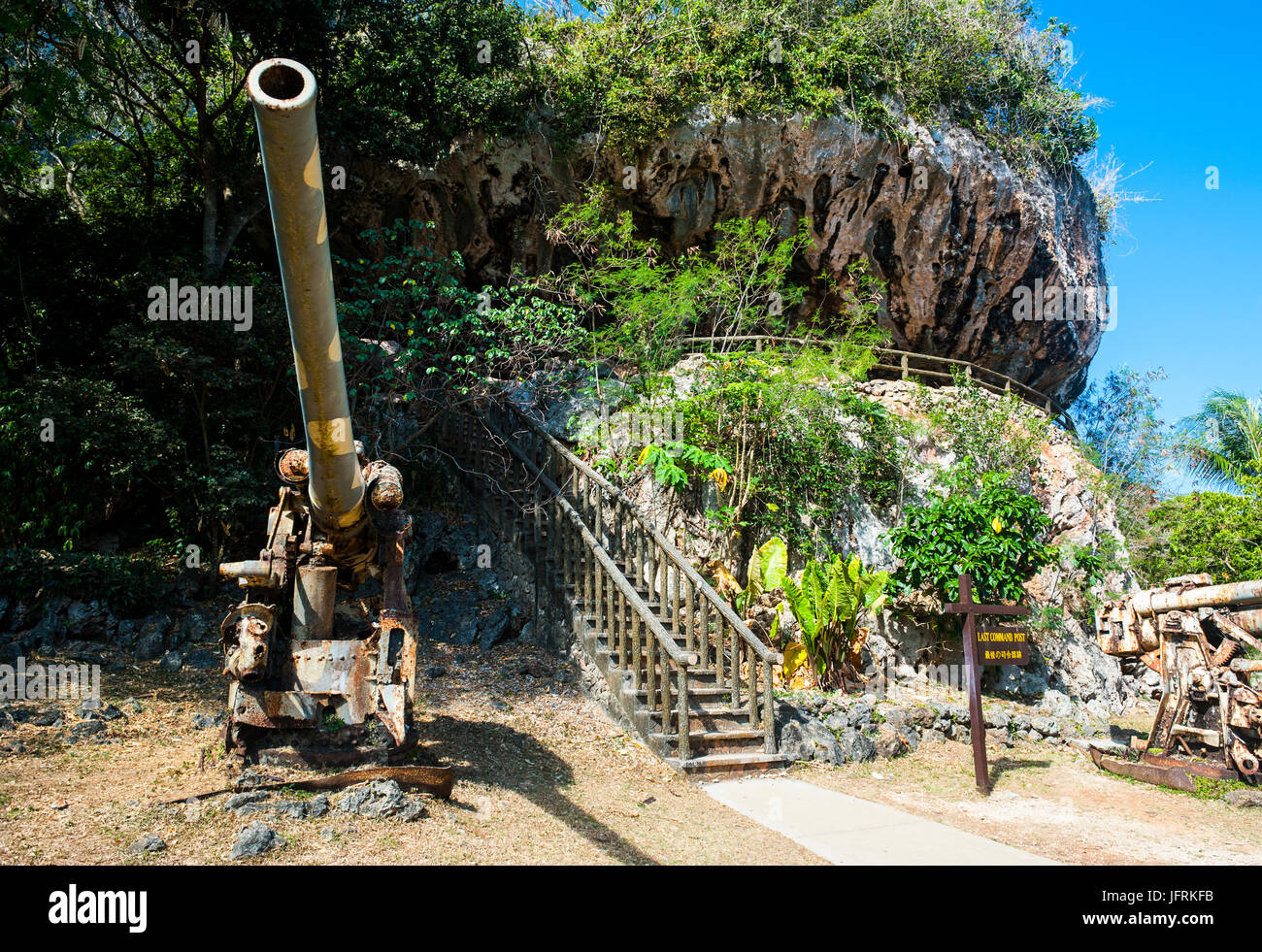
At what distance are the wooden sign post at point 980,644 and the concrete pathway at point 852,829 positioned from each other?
1.52 m

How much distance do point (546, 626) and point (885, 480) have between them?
20.8 ft

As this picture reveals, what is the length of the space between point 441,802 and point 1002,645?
5.45 m

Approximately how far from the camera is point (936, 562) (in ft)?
33.7

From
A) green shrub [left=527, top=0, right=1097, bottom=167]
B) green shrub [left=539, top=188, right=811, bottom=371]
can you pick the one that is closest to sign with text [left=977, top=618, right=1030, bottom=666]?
green shrub [left=539, top=188, right=811, bottom=371]

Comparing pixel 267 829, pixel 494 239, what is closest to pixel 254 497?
pixel 267 829

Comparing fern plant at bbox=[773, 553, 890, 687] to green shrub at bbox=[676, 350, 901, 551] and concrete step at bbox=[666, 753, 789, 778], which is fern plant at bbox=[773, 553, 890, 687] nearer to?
green shrub at bbox=[676, 350, 901, 551]

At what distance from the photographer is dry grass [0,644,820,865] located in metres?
4.26

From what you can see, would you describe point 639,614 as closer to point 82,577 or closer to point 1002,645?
point 1002,645

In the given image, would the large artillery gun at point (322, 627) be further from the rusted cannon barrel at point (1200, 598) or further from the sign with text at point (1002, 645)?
the rusted cannon barrel at point (1200, 598)

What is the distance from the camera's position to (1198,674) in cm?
782

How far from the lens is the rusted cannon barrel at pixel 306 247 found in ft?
8.46

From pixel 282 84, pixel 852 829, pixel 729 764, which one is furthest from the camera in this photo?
pixel 729 764

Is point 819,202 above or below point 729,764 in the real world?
above

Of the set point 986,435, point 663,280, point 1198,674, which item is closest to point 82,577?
point 663,280
